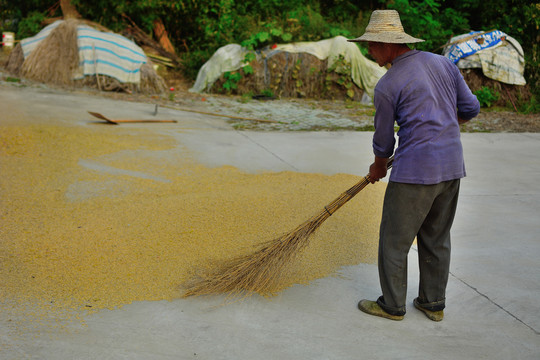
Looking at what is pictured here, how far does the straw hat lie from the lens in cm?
276

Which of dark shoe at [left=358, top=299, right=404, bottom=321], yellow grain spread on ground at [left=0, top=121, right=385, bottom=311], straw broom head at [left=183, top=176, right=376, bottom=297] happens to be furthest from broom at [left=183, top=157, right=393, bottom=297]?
dark shoe at [left=358, top=299, right=404, bottom=321]

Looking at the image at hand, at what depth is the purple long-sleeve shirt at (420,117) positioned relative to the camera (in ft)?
8.87

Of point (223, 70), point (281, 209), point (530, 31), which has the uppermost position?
point (530, 31)

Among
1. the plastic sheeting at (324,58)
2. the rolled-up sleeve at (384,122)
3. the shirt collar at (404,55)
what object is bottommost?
the rolled-up sleeve at (384,122)

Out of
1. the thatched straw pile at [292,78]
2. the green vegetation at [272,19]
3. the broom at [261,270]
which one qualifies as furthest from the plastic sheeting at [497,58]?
the broom at [261,270]

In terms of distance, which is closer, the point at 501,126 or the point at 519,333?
the point at 519,333

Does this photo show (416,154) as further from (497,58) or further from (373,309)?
(497,58)

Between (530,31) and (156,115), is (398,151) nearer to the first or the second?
(156,115)

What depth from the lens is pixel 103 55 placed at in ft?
34.3

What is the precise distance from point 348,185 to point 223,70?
6.05 m

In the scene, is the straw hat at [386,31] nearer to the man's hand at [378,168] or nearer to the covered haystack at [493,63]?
the man's hand at [378,168]

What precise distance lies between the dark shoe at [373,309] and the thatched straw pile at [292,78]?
7.94m

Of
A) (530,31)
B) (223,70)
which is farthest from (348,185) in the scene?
(530,31)

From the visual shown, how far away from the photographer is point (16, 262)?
3.38m
